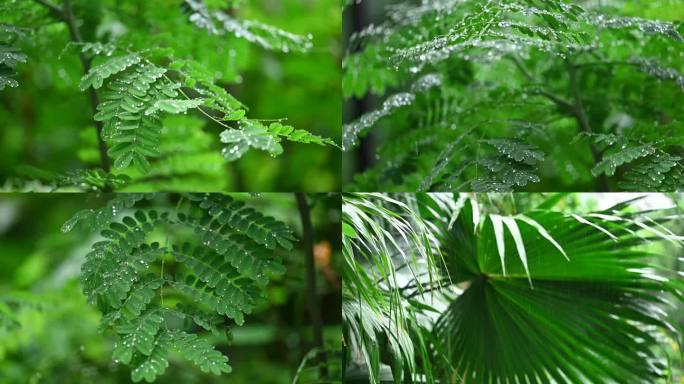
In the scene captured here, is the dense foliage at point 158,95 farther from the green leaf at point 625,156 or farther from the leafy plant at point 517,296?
the green leaf at point 625,156

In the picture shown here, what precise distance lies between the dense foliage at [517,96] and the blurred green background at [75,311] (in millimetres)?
234

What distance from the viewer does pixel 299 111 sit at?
6.40 ft

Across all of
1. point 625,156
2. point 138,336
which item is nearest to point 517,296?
point 625,156

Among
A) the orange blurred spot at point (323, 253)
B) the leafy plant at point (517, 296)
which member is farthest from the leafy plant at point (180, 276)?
the orange blurred spot at point (323, 253)

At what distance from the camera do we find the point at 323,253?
1.42 metres

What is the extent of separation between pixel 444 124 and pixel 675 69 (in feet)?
1.30

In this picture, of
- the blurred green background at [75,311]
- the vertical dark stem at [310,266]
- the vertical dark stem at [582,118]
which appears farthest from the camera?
the blurred green background at [75,311]

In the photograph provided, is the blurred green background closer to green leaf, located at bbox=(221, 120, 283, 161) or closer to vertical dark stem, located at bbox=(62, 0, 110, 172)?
vertical dark stem, located at bbox=(62, 0, 110, 172)

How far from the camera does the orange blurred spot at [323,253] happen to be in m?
1.41

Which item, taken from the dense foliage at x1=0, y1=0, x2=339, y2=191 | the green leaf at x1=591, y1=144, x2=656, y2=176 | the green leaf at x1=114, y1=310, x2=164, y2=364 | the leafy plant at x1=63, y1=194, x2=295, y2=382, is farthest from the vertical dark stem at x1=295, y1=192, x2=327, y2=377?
the green leaf at x1=591, y1=144, x2=656, y2=176

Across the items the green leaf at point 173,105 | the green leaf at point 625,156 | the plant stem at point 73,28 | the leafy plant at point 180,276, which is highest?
the plant stem at point 73,28

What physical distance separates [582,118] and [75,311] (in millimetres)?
1198

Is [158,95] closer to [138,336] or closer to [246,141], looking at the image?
[246,141]

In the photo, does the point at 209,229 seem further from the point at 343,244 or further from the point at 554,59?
the point at 554,59
